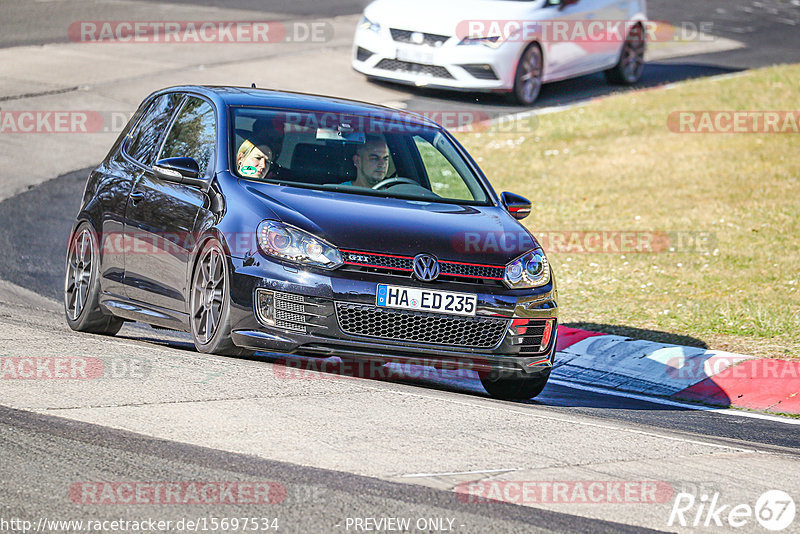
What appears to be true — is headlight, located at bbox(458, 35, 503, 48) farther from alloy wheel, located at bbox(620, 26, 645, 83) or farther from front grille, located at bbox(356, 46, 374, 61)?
alloy wheel, located at bbox(620, 26, 645, 83)

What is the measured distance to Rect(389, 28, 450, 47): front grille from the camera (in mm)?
18711

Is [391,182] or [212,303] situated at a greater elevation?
[391,182]

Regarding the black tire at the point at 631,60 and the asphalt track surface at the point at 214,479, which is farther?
the black tire at the point at 631,60

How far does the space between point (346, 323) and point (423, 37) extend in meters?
12.1

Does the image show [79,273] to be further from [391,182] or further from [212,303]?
[391,182]

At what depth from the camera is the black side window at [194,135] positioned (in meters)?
8.33

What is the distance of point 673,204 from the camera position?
15.2m

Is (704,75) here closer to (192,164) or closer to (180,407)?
(192,164)

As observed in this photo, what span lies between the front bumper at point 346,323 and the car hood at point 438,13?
11.7 metres

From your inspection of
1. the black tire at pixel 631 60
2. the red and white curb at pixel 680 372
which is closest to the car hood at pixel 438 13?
the black tire at pixel 631 60

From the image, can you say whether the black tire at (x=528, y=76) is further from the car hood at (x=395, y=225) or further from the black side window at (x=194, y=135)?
the car hood at (x=395, y=225)

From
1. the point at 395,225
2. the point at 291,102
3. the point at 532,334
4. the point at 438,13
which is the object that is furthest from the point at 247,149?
the point at 438,13

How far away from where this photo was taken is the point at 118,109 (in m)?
17.6

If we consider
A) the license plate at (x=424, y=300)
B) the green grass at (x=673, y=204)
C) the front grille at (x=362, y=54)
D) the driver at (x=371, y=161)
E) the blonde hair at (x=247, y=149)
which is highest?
the blonde hair at (x=247, y=149)
